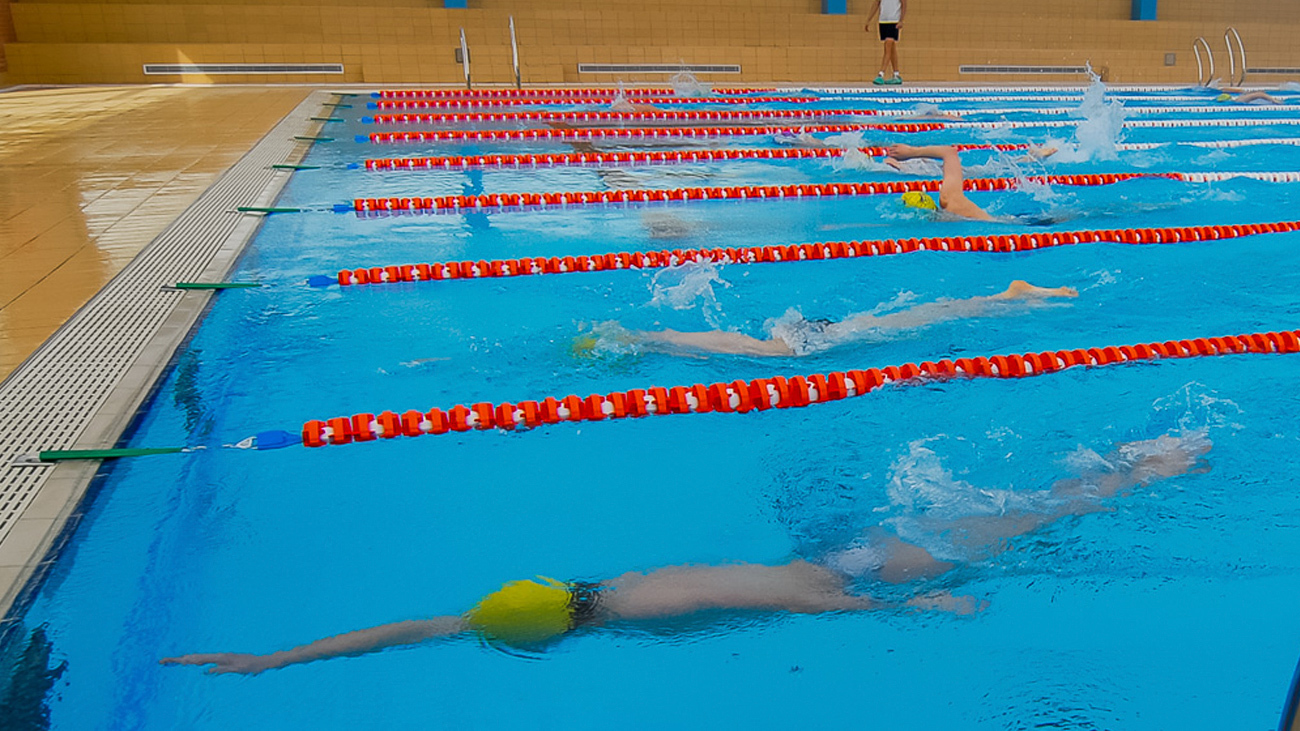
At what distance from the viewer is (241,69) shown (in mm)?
14305

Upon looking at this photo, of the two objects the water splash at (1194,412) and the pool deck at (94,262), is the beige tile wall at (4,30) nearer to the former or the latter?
the pool deck at (94,262)

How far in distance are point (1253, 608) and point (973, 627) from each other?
654 mm

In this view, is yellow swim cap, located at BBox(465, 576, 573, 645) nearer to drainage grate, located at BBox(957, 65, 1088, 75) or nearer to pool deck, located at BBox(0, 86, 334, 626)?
pool deck, located at BBox(0, 86, 334, 626)

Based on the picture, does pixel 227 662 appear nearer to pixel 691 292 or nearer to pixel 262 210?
pixel 691 292

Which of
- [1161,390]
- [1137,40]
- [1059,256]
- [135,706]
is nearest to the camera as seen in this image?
[135,706]

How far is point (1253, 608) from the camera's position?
222 centimetres

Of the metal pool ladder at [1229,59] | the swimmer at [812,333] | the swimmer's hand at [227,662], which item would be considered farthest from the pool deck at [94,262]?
the metal pool ladder at [1229,59]

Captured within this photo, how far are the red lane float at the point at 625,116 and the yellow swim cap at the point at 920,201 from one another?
5.02 metres

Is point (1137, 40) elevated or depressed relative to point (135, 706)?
elevated

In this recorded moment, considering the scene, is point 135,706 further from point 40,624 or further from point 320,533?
point 320,533

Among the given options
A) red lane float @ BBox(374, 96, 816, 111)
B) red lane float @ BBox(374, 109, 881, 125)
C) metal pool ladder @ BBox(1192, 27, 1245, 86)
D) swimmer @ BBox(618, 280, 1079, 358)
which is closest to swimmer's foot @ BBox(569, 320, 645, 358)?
swimmer @ BBox(618, 280, 1079, 358)

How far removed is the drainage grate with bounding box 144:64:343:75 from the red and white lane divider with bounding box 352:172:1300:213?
9098 millimetres

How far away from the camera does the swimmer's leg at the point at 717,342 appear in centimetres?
374

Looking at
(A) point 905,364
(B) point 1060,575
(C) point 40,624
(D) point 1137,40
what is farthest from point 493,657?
(D) point 1137,40
